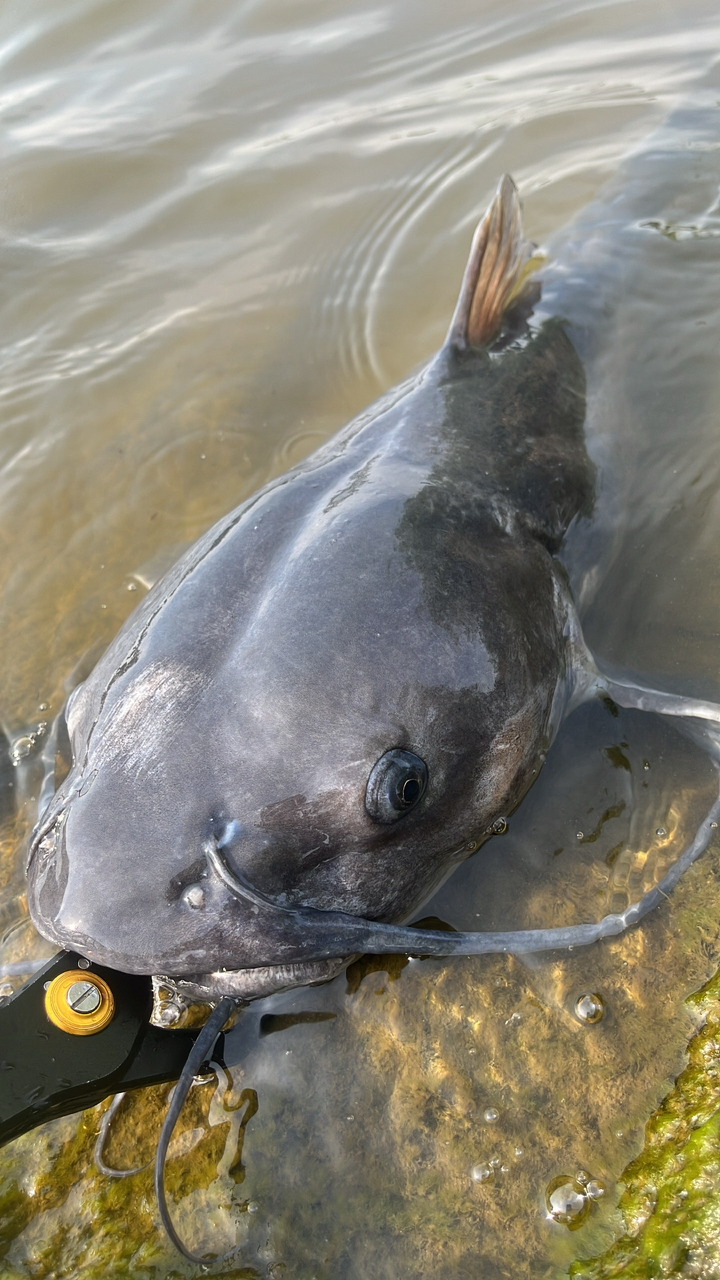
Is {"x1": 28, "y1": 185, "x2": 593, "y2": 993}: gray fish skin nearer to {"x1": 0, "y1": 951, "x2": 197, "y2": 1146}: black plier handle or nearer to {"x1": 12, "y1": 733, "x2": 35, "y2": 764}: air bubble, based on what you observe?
{"x1": 0, "y1": 951, "x2": 197, "y2": 1146}: black plier handle

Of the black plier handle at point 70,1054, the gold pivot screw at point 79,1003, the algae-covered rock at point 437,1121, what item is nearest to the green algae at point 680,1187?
the algae-covered rock at point 437,1121

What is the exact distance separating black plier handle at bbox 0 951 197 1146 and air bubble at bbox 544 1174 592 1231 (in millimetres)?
982

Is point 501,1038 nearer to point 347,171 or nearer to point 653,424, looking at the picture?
point 653,424

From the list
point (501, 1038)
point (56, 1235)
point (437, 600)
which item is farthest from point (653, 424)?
point (56, 1235)

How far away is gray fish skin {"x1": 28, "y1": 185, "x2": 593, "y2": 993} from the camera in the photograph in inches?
85.2

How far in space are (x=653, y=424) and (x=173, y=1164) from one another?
3214 millimetres

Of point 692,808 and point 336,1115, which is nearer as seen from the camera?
point 336,1115

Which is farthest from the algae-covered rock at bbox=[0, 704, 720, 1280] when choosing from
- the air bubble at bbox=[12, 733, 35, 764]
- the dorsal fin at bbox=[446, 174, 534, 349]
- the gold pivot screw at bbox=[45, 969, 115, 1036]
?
the dorsal fin at bbox=[446, 174, 534, 349]

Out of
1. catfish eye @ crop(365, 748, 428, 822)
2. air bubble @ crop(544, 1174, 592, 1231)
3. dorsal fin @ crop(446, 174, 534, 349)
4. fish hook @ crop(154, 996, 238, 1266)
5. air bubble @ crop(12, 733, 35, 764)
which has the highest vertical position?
dorsal fin @ crop(446, 174, 534, 349)

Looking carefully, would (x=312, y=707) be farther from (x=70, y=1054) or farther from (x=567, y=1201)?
(x=567, y=1201)

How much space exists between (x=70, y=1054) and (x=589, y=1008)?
1375mm

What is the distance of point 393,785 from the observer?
230 cm

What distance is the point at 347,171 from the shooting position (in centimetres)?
598

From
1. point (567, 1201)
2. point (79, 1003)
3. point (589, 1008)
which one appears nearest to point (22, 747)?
point (79, 1003)
